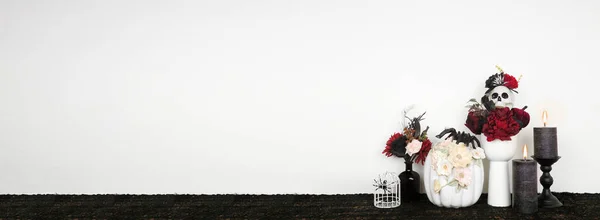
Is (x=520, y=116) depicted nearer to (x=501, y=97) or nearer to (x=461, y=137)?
(x=501, y=97)

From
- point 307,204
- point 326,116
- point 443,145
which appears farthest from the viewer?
point 326,116

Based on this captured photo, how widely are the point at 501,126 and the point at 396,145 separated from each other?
34cm

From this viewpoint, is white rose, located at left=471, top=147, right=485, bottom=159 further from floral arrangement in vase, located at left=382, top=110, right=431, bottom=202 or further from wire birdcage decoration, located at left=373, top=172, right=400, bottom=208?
wire birdcage decoration, located at left=373, top=172, right=400, bottom=208

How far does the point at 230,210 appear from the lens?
1456 mm

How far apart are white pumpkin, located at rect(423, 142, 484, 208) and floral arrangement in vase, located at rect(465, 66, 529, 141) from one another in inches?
4.4

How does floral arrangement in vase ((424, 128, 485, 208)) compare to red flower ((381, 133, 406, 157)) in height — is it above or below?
below

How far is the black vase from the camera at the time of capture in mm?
1505

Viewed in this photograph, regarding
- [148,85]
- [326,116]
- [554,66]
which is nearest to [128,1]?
[148,85]

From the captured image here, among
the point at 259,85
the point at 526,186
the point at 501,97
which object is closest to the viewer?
the point at 526,186

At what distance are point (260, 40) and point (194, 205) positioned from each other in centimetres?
65

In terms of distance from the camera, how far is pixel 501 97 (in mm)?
1449

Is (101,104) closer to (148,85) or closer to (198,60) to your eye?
(148,85)

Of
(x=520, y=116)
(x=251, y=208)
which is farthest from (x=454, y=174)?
(x=251, y=208)

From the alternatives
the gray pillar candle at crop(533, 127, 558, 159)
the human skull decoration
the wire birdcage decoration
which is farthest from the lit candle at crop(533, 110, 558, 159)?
the wire birdcage decoration
